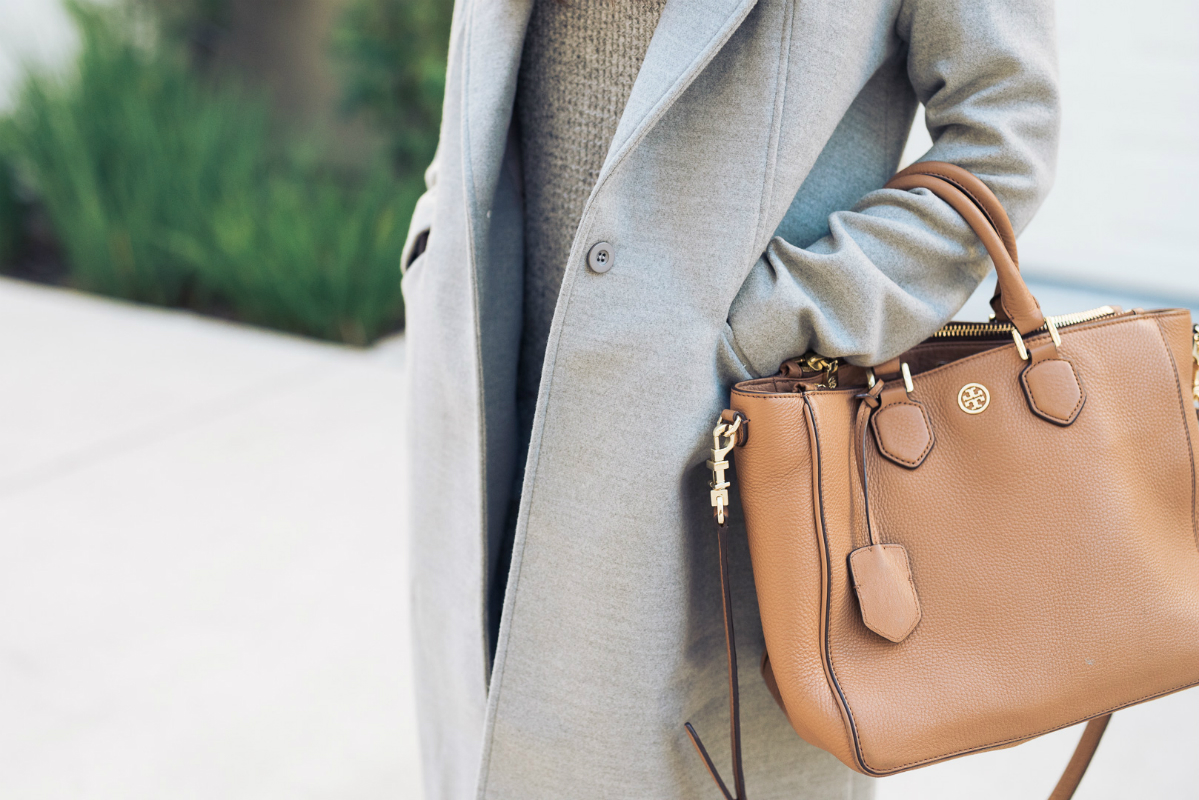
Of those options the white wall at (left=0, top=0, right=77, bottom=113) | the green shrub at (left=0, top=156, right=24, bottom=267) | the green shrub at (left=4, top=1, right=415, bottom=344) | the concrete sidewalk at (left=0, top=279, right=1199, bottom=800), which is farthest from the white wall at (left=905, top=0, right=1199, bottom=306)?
the green shrub at (left=0, top=156, right=24, bottom=267)

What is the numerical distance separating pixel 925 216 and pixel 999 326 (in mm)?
144

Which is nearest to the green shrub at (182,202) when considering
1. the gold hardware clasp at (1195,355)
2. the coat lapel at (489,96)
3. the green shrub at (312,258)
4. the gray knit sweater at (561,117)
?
the green shrub at (312,258)

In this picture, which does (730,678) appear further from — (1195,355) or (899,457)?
(1195,355)

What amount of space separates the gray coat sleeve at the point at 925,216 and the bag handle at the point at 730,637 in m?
0.10

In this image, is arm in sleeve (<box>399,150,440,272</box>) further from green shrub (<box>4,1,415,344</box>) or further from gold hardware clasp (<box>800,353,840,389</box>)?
green shrub (<box>4,1,415,344</box>)

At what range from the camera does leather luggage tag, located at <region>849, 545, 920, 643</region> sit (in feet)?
2.71

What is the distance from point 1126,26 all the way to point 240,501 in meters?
2.83

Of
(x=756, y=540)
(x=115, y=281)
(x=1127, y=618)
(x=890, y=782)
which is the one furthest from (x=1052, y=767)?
(x=115, y=281)

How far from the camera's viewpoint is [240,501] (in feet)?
9.00

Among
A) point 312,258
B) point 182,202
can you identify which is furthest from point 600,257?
point 182,202

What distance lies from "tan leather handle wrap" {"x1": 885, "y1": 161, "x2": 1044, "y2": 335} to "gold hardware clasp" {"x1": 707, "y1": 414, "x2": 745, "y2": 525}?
0.30 m

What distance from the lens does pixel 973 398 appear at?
2.85 feet

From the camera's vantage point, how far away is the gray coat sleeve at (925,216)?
87cm

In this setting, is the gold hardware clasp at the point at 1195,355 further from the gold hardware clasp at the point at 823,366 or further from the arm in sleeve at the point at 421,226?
the arm in sleeve at the point at 421,226
